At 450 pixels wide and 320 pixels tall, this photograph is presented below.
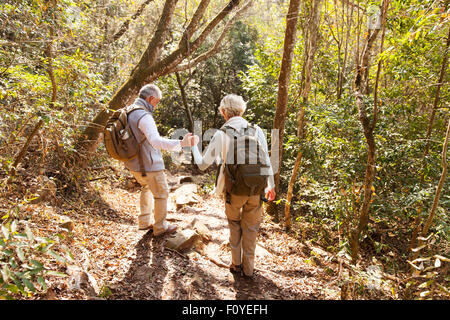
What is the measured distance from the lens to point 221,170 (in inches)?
128

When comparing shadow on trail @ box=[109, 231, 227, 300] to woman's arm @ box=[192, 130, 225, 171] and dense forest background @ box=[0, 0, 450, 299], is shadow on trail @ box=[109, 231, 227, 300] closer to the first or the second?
dense forest background @ box=[0, 0, 450, 299]

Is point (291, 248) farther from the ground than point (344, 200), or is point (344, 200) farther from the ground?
point (344, 200)

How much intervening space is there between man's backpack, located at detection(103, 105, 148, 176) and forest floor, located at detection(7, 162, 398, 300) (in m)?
1.17

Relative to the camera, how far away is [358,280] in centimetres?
273

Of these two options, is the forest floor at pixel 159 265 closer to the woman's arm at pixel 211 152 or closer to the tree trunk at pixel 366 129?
the tree trunk at pixel 366 129

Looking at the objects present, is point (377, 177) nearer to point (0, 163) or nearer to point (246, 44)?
point (0, 163)

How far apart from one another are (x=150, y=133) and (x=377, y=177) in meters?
3.45

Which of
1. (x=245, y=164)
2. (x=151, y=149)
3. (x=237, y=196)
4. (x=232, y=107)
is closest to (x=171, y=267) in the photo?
(x=237, y=196)

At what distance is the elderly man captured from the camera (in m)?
3.42

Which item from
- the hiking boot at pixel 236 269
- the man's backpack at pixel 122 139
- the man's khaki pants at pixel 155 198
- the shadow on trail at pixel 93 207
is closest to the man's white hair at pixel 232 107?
the man's backpack at pixel 122 139

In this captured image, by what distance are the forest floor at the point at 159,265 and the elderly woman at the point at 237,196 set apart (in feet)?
1.27

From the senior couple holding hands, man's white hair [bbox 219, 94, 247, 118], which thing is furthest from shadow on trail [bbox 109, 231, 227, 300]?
man's white hair [bbox 219, 94, 247, 118]

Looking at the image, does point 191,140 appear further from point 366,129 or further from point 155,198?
point 366,129
